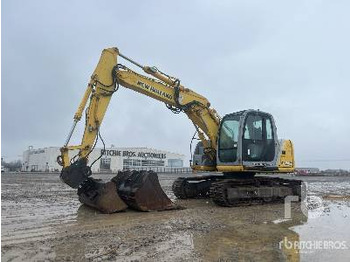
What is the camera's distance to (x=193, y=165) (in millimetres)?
14125

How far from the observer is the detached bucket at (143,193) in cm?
1047

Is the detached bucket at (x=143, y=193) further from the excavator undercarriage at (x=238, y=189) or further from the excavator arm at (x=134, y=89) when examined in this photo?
the excavator undercarriage at (x=238, y=189)

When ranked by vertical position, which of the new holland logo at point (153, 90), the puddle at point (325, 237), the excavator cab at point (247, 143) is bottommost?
the puddle at point (325, 237)

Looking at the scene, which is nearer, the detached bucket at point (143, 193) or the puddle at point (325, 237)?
the puddle at point (325, 237)

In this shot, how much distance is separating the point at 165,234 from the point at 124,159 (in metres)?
66.9

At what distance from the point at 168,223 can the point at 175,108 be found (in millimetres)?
5133

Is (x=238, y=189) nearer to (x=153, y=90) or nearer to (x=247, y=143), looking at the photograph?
(x=247, y=143)

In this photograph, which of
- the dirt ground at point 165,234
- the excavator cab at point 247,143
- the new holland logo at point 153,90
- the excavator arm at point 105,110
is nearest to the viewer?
the dirt ground at point 165,234

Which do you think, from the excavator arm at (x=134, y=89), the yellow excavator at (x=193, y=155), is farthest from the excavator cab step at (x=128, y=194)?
the excavator arm at (x=134, y=89)

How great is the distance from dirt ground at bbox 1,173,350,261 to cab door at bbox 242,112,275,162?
1.85 meters

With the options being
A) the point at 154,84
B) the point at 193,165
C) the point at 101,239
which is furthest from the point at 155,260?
the point at 193,165

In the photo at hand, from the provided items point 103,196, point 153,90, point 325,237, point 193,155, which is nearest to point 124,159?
point 193,155

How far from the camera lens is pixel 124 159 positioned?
73.9m

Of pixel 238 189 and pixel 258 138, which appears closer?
pixel 238 189
